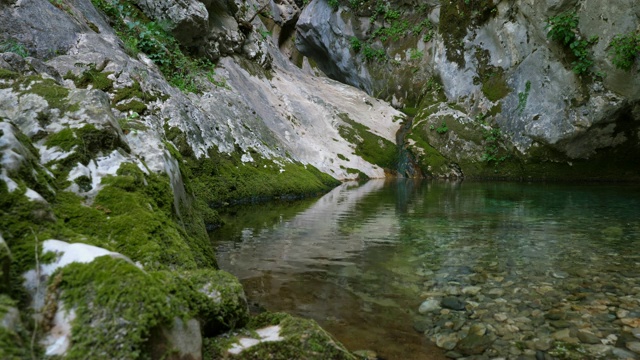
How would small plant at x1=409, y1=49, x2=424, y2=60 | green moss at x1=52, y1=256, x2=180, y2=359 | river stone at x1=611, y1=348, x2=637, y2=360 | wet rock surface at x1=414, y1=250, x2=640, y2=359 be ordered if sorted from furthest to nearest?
1. small plant at x1=409, y1=49, x2=424, y2=60
2. wet rock surface at x1=414, y1=250, x2=640, y2=359
3. river stone at x1=611, y1=348, x2=637, y2=360
4. green moss at x1=52, y1=256, x2=180, y2=359

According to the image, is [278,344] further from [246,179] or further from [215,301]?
[246,179]

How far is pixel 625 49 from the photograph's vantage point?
16.5m

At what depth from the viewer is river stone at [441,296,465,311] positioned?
3.97 meters

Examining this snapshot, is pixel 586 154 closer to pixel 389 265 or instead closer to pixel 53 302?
pixel 389 265

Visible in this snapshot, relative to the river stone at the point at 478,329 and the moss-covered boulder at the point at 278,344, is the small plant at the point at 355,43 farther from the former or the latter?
the moss-covered boulder at the point at 278,344

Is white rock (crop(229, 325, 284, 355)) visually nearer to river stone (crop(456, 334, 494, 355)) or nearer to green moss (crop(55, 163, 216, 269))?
green moss (crop(55, 163, 216, 269))

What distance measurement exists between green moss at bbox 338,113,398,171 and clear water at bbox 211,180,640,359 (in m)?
14.3

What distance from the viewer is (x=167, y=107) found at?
1062 cm

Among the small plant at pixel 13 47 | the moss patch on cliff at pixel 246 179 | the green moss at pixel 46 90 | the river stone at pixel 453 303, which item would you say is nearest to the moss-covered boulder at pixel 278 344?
the river stone at pixel 453 303

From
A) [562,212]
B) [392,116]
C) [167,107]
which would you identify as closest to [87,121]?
[167,107]

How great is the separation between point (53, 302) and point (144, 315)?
446mm

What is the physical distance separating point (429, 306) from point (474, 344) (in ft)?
2.65

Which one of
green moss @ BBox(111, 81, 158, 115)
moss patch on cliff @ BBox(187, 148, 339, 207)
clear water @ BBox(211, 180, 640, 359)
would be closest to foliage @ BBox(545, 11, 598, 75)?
clear water @ BBox(211, 180, 640, 359)

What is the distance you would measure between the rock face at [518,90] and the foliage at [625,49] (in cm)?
25
